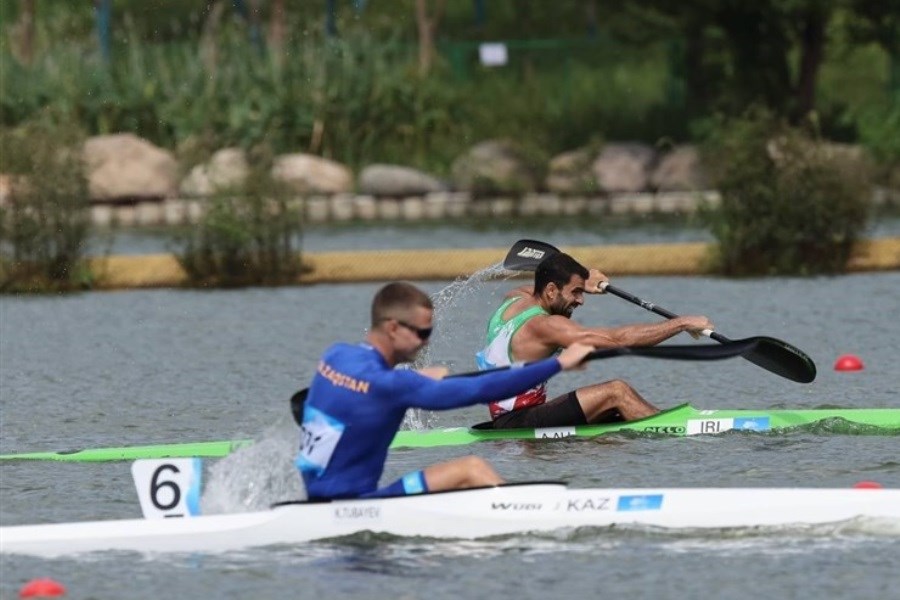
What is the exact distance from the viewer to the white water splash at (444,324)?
50.9 ft

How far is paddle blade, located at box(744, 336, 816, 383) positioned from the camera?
46.8ft

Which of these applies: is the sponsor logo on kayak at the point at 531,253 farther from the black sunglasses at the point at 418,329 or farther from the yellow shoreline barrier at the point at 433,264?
the yellow shoreline barrier at the point at 433,264

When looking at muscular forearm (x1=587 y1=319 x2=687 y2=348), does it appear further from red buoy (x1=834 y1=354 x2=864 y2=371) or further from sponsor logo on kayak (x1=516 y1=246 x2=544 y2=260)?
red buoy (x1=834 y1=354 x2=864 y2=371)

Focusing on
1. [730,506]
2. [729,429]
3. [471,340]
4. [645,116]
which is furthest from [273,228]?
[645,116]

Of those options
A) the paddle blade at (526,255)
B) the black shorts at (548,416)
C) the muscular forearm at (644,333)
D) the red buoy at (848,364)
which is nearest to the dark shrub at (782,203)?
the red buoy at (848,364)

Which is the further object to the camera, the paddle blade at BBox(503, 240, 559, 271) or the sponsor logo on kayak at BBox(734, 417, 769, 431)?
the paddle blade at BBox(503, 240, 559, 271)

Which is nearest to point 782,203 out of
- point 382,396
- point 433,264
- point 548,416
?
point 433,264

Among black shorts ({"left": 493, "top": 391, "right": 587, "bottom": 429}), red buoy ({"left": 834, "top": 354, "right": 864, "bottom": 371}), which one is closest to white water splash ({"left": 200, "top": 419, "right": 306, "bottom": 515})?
black shorts ({"left": 493, "top": 391, "right": 587, "bottom": 429})

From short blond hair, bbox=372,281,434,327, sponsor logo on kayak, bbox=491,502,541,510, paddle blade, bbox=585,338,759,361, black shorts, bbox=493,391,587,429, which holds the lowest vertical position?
black shorts, bbox=493,391,587,429

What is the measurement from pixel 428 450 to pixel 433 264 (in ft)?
32.9

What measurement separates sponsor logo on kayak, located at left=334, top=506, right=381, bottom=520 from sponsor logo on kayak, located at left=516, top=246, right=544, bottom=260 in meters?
5.61

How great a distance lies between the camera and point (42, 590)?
10.1 m

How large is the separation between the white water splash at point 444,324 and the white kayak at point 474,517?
448 cm

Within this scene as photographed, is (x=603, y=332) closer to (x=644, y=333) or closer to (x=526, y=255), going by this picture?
(x=644, y=333)
